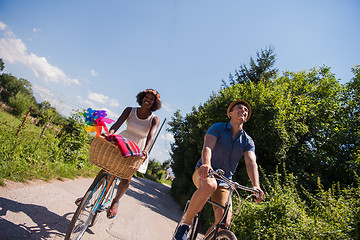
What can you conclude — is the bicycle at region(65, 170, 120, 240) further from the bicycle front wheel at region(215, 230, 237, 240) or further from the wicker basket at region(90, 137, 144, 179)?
the bicycle front wheel at region(215, 230, 237, 240)

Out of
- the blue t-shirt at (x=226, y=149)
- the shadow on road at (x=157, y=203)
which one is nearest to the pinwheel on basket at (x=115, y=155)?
the blue t-shirt at (x=226, y=149)

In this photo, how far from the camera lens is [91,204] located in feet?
8.87

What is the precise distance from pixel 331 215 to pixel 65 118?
844cm

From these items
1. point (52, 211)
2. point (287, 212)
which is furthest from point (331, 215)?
point (52, 211)

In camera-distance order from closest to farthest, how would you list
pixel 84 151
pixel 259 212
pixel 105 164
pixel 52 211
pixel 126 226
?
pixel 105 164, pixel 52 211, pixel 126 226, pixel 259 212, pixel 84 151

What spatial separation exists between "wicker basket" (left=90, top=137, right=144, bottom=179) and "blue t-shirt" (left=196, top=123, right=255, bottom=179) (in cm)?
103

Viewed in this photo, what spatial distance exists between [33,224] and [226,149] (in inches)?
102

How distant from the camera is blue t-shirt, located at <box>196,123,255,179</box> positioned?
2.77m

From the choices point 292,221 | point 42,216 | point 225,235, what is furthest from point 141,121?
point 292,221

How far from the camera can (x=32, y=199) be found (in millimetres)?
3262

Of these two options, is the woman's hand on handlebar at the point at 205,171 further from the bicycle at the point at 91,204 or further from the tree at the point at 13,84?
the tree at the point at 13,84

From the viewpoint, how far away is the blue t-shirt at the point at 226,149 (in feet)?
9.08

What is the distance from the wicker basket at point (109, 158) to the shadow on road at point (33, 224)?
1063mm

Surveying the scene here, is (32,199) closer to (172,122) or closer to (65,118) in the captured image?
(65,118)
